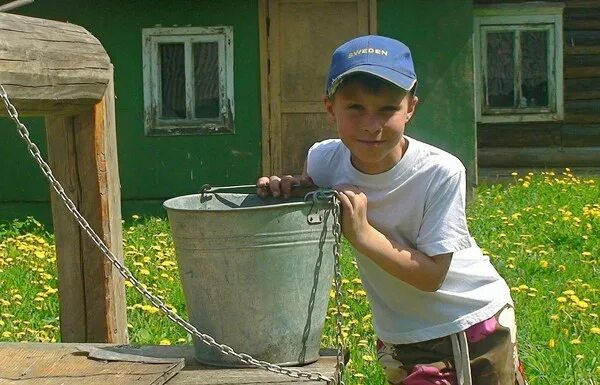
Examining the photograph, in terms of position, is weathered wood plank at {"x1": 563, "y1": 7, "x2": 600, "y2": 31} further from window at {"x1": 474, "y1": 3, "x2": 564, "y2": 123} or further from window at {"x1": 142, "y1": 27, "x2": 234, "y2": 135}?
window at {"x1": 142, "y1": 27, "x2": 234, "y2": 135}

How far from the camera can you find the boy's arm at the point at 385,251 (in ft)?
9.63

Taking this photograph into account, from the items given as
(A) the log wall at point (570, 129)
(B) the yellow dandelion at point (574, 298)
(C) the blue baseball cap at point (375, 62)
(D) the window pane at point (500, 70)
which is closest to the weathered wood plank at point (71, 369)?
(C) the blue baseball cap at point (375, 62)

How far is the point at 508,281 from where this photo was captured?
20.4ft

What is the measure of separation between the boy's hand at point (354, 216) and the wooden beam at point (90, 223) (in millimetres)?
1325

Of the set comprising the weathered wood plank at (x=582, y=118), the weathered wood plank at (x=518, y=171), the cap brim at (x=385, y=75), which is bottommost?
the weathered wood plank at (x=518, y=171)

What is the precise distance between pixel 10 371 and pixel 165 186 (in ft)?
24.4

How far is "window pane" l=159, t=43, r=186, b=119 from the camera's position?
10.8 meters

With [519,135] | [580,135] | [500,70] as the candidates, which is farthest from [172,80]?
[580,135]

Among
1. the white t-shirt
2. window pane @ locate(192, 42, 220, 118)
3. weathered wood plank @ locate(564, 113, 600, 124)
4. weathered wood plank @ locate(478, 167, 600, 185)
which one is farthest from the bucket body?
weathered wood plank @ locate(564, 113, 600, 124)

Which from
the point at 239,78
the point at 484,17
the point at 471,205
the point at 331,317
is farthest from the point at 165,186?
the point at 331,317

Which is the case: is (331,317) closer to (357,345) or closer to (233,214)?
(357,345)

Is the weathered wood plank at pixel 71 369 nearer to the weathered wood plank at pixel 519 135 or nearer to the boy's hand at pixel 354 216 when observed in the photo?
the boy's hand at pixel 354 216

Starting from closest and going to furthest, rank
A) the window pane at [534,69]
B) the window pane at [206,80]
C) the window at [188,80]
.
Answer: the window at [188,80] < the window pane at [206,80] < the window pane at [534,69]

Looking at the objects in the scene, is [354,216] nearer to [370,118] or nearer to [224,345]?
[370,118]
